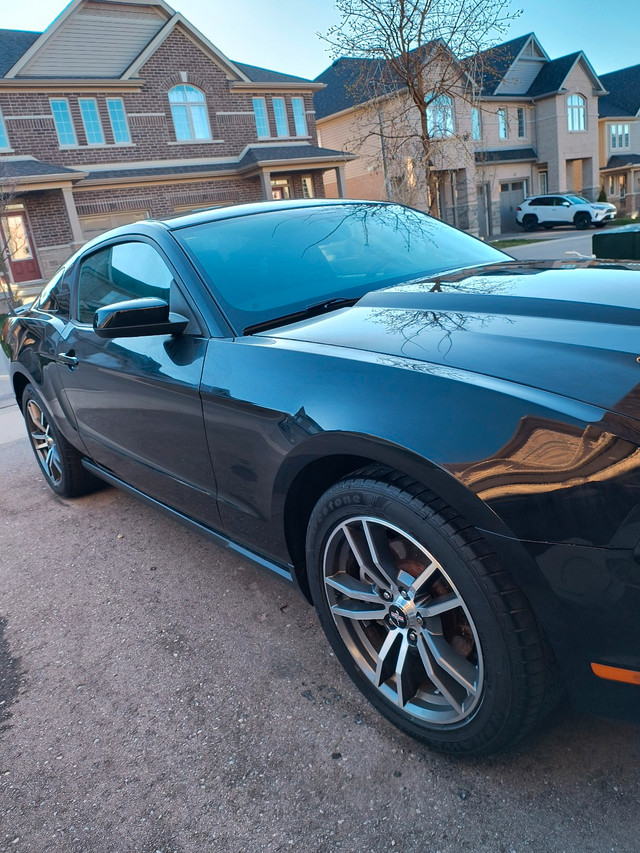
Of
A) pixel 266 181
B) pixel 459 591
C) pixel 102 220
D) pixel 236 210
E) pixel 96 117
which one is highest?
pixel 96 117

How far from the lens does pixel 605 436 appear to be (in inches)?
52.8

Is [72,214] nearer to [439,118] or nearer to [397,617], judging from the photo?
[439,118]

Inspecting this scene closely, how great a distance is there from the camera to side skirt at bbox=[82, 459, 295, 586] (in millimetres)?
2277

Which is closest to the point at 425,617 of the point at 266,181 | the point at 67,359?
the point at 67,359

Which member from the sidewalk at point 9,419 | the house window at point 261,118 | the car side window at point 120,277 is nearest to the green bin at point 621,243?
the car side window at point 120,277

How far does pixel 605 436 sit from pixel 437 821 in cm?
109

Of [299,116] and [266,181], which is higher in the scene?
[299,116]

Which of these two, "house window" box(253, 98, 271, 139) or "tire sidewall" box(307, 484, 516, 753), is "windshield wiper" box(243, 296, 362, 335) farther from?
"house window" box(253, 98, 271, 139)

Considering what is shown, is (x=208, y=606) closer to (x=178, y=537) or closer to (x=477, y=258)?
(x=178, y=537)

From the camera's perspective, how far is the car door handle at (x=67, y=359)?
334 cm

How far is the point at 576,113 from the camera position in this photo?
113 ft

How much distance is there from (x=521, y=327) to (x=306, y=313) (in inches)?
36.5

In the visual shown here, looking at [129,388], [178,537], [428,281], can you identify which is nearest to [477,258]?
[428,281]

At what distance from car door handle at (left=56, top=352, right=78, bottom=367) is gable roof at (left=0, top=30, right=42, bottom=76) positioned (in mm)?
21927
